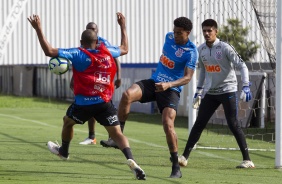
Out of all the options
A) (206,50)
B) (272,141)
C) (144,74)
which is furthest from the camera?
(144,74)

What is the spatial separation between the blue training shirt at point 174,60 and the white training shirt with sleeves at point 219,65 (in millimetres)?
810

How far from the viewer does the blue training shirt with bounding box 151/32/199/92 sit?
12039 mm

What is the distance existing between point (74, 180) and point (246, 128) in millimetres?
10550

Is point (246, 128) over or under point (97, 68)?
under

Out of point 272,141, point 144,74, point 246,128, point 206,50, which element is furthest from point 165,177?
point 144,74

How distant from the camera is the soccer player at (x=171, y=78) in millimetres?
11586

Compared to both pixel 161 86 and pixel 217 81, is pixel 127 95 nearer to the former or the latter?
pixel 161 86

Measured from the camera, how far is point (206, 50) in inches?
511

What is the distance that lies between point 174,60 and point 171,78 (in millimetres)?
238

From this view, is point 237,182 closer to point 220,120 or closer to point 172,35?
point 172,35

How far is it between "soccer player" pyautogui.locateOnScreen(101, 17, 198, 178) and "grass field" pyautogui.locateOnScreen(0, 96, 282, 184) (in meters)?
0.72

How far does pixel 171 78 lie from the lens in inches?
479

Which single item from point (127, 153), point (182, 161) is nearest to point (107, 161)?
point (182, 161)

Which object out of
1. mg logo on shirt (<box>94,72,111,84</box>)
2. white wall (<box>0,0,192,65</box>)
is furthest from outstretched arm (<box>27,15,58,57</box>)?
white wall (<box>0,0,192,65</box>)
